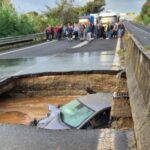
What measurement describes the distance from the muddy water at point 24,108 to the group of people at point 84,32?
98.9 ft

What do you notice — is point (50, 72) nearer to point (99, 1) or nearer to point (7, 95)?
point (7, 95)

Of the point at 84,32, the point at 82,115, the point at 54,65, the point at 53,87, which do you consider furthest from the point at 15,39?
the point at 82,115

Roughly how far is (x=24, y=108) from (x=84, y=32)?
33087 millimetres

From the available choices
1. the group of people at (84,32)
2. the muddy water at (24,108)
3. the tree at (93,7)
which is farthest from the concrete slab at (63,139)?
A: the tree at (93,7)

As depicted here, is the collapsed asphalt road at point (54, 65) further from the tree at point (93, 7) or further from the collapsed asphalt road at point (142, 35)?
the tree at point (93, 7)

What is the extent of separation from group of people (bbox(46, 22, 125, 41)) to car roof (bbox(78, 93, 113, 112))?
114 ft

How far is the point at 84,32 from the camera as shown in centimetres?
4628

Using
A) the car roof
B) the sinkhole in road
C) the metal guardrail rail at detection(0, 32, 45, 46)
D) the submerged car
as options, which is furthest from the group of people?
the submerged car

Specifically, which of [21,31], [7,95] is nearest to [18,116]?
[7,95]

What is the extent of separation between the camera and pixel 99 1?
119 meters

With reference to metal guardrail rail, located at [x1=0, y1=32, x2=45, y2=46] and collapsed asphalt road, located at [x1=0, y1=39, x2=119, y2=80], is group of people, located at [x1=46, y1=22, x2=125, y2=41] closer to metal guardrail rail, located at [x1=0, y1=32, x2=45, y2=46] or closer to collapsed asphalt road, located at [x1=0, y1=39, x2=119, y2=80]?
metal guardrail rail, located at [x1=0, y1=32, x2=45, y2=46]

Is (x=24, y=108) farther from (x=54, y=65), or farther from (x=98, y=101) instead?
(x=54, y=65)

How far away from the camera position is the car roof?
902 centimetres

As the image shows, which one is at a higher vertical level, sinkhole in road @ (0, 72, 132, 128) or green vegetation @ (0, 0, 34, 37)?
sinkhole in road @ (0, 72, 132, 128)
